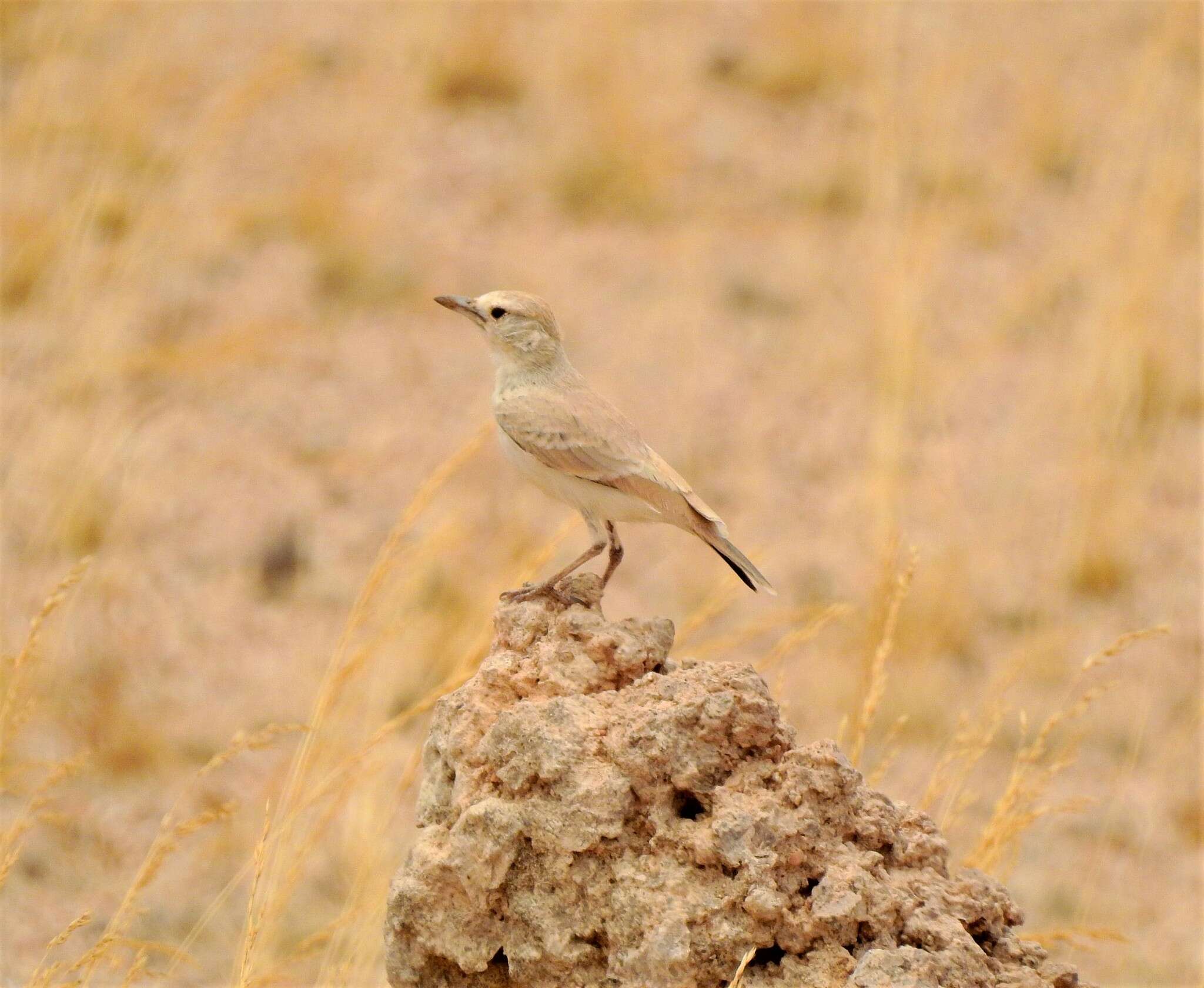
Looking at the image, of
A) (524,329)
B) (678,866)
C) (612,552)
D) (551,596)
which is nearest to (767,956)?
(678,866)

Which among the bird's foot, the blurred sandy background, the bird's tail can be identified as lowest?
the bird's foot

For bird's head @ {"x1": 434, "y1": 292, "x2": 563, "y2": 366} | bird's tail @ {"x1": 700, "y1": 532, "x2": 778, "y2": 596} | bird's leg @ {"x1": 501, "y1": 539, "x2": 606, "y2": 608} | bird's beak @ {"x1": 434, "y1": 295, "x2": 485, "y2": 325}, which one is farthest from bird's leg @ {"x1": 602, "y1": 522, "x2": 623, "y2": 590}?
bird's beak @ {"x1": 434, "y1": 295, "x2": 485, "y2": 325}

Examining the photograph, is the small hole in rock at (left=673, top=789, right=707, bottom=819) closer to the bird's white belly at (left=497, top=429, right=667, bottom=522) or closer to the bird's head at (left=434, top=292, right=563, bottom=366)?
the bird's white belly at (left=497, top=429, right=667, bottom=522)

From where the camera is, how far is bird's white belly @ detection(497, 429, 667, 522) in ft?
11.2

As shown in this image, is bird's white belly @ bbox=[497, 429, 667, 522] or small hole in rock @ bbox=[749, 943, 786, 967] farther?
bird's white belly @ bbox=[497, 429, 667, 522]

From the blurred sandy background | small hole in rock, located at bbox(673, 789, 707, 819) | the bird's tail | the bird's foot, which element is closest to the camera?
small hole in rock, located at bbox(673, 789, 707, 819)

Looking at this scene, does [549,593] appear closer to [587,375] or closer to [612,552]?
[612,552]

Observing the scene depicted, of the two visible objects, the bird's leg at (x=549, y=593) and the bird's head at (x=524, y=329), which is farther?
the bird's head at (x=524, y=329)

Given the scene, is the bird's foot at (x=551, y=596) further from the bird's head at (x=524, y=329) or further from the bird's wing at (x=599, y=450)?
the bird's head at (x=524, y=329)

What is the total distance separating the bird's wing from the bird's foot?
340 millimetres

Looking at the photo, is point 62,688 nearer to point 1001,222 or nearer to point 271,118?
point 271,118

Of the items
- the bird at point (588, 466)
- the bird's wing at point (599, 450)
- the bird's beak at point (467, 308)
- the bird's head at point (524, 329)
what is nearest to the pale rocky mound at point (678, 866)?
the bird at point (588, 466)

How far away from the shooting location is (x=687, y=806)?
9.01ft

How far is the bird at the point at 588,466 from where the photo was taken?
133 inches
